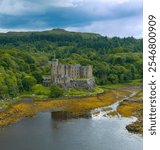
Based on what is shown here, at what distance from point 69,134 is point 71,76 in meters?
71.0

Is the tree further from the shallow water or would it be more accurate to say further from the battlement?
the shallow water

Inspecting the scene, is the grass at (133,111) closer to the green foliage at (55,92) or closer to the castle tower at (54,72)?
the green foliage at (55,92)

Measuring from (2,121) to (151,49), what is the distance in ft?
211

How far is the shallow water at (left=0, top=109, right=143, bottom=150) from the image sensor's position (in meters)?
63.1

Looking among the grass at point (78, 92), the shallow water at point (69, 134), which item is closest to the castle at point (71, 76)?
the grass at point (78, 92)

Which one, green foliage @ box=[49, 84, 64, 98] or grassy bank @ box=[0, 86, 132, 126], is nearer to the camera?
grassy bank @ box=[0, 86, 132, 126]

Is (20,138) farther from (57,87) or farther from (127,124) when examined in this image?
(57,87)

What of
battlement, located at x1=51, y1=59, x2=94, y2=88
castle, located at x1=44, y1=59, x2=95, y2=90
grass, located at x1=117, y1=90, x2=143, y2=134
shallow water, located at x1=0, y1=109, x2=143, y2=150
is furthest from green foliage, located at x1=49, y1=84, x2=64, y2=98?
shallow water, located at x1=0, y1=109, x2=143, y2=150

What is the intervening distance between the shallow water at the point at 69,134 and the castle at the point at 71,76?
139 feet

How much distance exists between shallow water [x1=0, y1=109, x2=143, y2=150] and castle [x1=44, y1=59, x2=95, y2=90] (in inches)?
1672

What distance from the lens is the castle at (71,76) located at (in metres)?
133

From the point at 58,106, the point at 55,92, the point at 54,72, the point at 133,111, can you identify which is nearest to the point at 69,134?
the point at 133,111

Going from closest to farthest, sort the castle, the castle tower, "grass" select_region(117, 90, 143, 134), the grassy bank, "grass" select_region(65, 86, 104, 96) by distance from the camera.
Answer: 1. "grass" select_region(117, 90, 143, 134)
2. the grassy bank
3. "grass" select_region(65, 86, 104, 96)
4. the castle
5. the castle tower

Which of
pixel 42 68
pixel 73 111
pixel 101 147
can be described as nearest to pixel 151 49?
pixel 101 147
